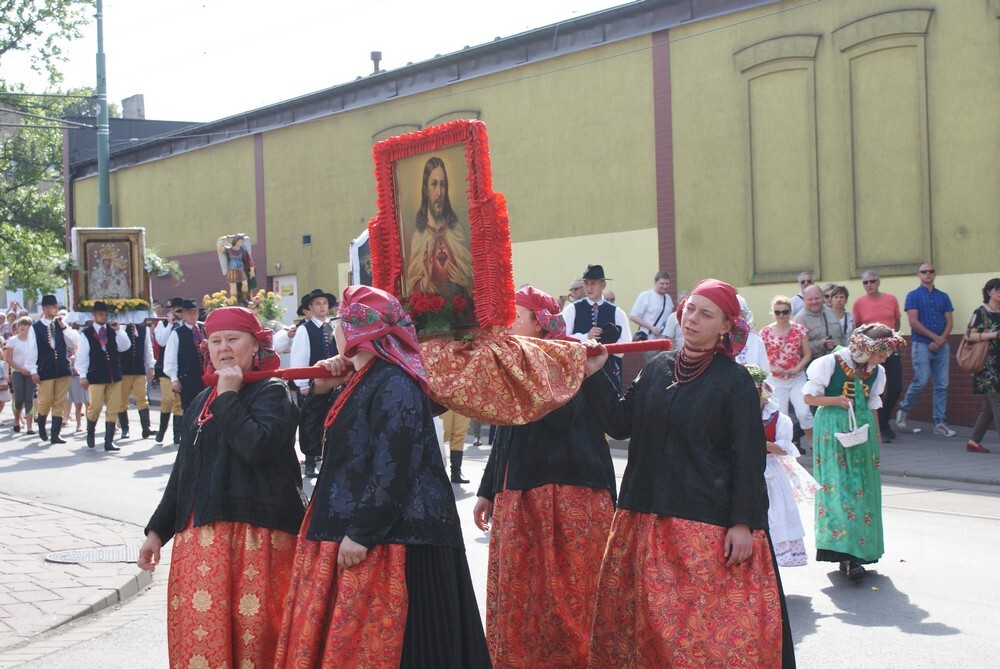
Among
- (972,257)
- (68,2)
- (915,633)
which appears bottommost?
(915,633)

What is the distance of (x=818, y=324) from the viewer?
14406 millimetres

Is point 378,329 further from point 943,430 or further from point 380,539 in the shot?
point 943,430

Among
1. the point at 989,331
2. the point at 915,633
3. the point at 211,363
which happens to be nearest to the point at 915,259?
the point at 989,331

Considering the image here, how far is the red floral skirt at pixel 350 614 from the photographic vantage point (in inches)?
164

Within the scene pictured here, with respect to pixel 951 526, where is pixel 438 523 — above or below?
above

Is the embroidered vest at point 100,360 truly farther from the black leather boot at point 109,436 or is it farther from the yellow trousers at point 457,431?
the yellow trousers at point 457,431

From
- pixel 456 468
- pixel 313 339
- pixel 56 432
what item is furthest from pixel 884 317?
pixel 56 432

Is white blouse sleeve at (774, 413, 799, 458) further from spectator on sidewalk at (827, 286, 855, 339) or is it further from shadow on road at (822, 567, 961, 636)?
spectator on sidewalk at (827, 286, 855, 339)

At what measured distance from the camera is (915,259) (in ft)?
51.8

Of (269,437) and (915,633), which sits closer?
(269,437)

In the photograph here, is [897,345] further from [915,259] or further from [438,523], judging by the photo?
[915,259]

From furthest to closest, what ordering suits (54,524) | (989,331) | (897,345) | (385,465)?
(989,331), (54,524), (897,345), (385,465)

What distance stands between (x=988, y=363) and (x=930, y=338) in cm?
166

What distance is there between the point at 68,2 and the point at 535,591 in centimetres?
2811
